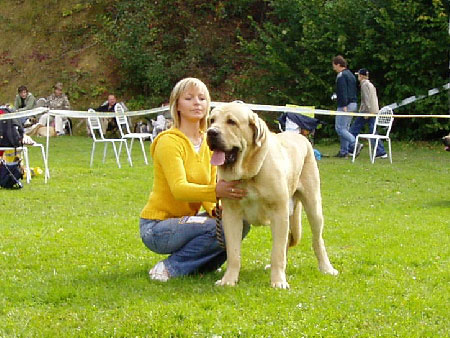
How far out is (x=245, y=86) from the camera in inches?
900

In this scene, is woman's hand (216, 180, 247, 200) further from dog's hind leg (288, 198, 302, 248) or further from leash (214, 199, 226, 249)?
dog's hind leg (288, 198, 302, 248)

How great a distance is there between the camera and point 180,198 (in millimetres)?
4953

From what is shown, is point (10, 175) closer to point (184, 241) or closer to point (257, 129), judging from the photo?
point (184, 241)

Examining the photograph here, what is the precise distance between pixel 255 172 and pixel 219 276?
1.04 meters

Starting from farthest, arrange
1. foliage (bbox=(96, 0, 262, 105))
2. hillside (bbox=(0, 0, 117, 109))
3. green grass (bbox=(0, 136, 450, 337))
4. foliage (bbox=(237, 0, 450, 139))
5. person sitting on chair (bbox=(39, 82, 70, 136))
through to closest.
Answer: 1. hillside (bbox=(0, 0, 117, 109))
2. foliage (bbox=(96, 0, 262, 105))
3. person sitting on chair (bbox=(39, 82, 70, 136))
4. foliage (bbox=(237, 0, 450, 139))
5. green grass (bbox=(0, 136, 450, 337))

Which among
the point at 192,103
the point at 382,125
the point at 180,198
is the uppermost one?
the point at 192,103

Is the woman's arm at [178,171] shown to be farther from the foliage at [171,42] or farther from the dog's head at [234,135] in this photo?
the foliage at [171,42]

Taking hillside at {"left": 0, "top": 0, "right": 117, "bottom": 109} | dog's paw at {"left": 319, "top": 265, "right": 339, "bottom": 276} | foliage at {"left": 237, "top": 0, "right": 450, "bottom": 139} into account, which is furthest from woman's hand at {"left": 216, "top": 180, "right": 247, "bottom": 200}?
hillside at {"left": 0, "top": 0, "right": 117, "bottom": 109}

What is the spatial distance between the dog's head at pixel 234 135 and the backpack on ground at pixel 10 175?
6.91 meters

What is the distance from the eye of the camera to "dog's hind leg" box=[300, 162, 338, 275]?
17.7 feet

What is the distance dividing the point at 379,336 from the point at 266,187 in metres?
1.28

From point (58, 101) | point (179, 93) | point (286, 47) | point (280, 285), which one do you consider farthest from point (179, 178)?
point (58, 101)

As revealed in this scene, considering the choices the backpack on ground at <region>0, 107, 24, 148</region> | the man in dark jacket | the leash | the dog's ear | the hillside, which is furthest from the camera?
the hillside

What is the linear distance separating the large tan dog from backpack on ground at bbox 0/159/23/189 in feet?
21.7
